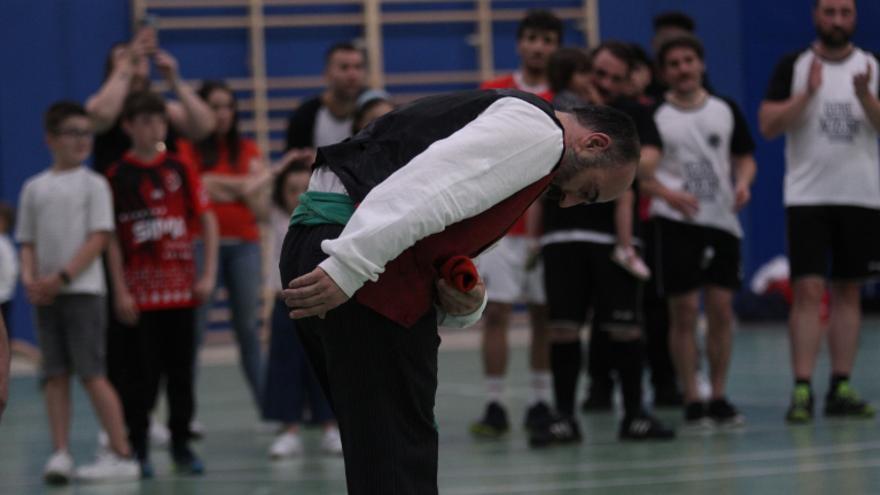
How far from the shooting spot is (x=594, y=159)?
2.99 meters

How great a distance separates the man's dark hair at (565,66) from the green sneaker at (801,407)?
1.89 meters

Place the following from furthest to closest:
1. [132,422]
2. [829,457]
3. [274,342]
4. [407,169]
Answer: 1. [274,342]
2. [132,422]
3. [829,457]
4. [407,169]

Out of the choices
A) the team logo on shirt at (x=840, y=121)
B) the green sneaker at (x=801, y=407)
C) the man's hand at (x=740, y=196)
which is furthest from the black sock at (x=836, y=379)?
the team logo on shirt at (x=840, y=121)

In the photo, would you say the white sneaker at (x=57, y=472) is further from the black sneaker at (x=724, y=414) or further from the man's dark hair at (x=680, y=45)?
the man's dark hair at (x=680, y=45)

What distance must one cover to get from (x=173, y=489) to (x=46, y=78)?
9.03 meters

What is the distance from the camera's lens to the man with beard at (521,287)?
270 inches

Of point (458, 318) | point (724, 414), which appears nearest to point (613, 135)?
point (458, 318)

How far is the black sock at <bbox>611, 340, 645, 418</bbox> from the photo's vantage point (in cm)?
645

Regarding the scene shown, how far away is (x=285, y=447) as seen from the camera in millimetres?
6480

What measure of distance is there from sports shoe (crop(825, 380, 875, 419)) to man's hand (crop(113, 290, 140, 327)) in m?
3.42

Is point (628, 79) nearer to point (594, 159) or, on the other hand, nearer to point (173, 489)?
point (173, 489)

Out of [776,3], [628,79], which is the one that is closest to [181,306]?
[628,79]

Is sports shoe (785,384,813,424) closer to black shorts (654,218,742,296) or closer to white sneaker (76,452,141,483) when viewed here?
black shorts (654,218,742,296)

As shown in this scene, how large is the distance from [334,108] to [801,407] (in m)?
2.80
